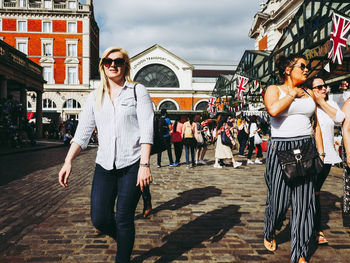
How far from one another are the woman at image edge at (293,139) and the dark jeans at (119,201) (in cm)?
134

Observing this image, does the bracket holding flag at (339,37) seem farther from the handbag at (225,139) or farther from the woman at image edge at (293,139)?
the woman at image edge at (293,139)

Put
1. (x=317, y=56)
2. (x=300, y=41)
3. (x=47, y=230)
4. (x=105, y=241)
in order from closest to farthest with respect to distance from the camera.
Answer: (x=105, y=241)
(x=47, y=230)
(x=317, y=56)
(x=300, y=41)

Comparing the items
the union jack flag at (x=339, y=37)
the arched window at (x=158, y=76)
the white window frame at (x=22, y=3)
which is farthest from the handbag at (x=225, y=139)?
the white window frame at (x=22, y=3)

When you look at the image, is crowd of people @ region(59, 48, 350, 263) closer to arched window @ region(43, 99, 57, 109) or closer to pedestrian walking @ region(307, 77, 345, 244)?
pedestrian walking @ region(307, 77, 345, 244)

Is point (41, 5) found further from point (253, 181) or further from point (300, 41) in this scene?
point (253, 181)

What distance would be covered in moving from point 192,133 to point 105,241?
713 centimetres

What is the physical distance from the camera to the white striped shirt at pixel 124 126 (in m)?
2.36

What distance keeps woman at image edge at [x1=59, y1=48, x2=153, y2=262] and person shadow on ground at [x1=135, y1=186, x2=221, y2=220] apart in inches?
78.5

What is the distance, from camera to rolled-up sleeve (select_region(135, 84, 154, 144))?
7.71 ft

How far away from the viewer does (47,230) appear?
3738 millimetres

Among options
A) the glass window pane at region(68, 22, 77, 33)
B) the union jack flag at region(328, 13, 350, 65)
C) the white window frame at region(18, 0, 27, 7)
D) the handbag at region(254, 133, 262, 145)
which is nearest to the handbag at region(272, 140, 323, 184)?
the union jack flag at region(328, 13, 350, 65)

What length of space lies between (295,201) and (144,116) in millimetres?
1580

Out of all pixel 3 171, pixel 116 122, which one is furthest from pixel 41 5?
pixel 116 122

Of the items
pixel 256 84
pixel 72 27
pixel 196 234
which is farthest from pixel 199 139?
pixel 72 27
